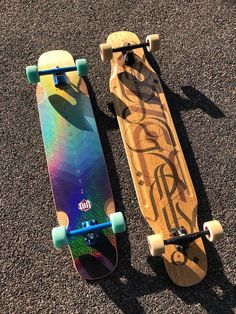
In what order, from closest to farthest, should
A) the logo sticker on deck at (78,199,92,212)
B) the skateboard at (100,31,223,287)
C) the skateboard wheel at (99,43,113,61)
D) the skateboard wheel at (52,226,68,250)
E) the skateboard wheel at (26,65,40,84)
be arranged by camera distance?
the skateboard wheel at (52,226,68,250) → the skateboard at (100,31,223,287) → the logo sticker on deck at (78,199,92,212) → the skateboard wheel at (26,65,40,84) → the skateboard wheel at (99,43,113,61)

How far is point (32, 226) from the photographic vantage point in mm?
2840

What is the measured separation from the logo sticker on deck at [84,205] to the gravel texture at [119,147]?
245 millimetres

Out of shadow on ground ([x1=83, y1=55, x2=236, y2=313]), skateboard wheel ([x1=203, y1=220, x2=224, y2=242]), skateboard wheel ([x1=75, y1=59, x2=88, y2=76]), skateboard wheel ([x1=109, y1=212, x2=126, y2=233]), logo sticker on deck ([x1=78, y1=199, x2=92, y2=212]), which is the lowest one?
shadow on ground ([x1=83, y1=55, x2=236, y2=313])

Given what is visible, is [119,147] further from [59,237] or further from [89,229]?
[59,237]

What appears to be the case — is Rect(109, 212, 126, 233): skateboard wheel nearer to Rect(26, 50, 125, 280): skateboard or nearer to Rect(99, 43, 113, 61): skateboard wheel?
Rect(26, 50, 125, 280): skateboard

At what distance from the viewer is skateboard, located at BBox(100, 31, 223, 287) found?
103 inches

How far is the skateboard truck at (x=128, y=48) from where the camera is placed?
3.10m

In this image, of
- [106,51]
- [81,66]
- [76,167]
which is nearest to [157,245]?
[76,167]

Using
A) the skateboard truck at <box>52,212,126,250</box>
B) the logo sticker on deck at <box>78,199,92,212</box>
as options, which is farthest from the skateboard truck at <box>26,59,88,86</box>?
the skateboard truck at <box>52,212,126,250</box>

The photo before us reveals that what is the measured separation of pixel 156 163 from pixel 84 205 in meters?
0.62

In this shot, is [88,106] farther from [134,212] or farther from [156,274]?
[156,274]

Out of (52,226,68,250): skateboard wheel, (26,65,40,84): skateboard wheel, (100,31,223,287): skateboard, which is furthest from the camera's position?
(26,65,40,84): skateboard wheel

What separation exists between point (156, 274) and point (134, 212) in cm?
47

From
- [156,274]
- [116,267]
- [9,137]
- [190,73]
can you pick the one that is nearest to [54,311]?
[116,267]
